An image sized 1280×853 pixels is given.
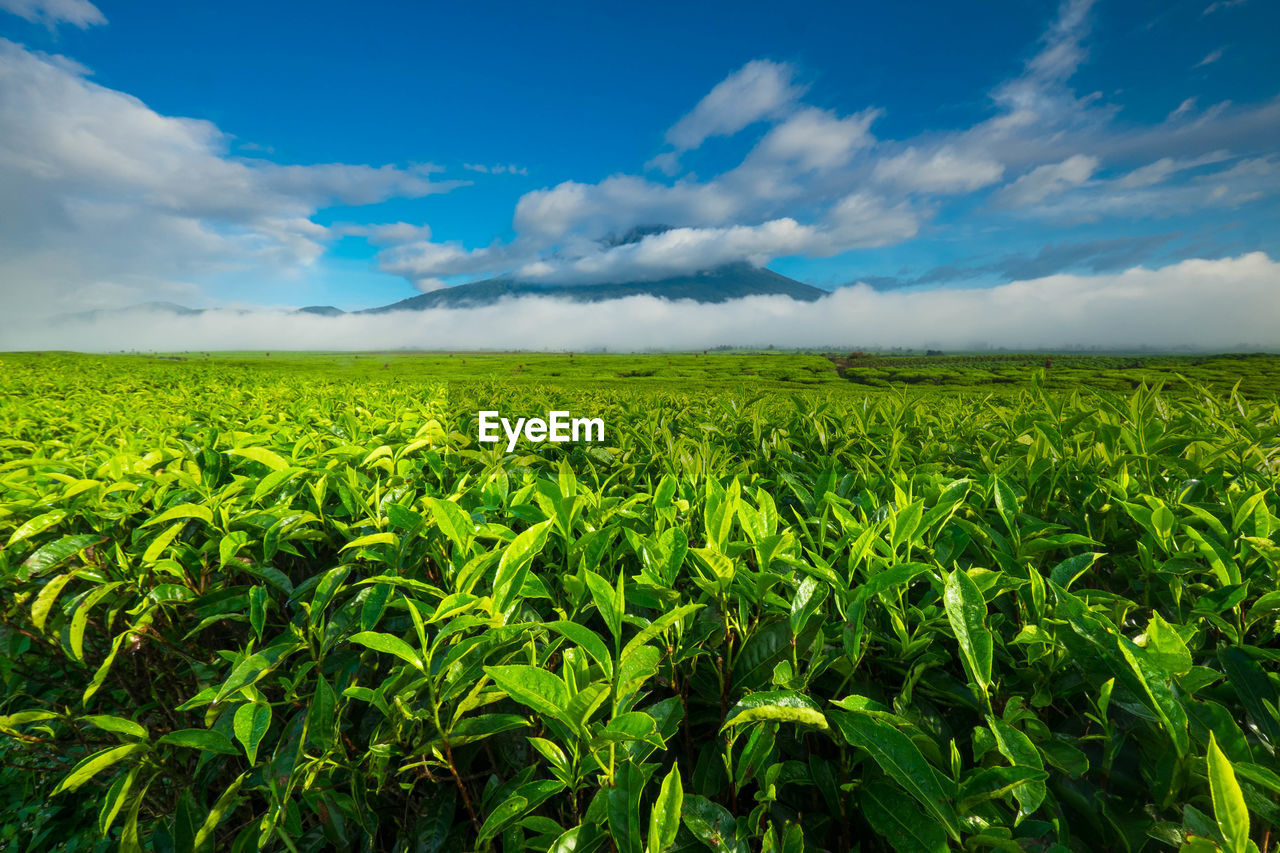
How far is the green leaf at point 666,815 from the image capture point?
758 mm

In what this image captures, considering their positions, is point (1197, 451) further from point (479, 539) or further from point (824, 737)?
point (479, 539)

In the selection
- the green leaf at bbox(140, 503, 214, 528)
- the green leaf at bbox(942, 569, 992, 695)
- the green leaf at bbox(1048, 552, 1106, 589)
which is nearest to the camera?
the green leaf at bbox(942, 569, 992, 695)

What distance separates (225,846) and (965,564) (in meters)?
2.33

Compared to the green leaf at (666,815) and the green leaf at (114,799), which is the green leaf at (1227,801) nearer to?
the green leaf at (666,815)

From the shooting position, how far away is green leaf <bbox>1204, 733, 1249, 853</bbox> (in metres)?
0.62

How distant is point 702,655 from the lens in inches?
46.8

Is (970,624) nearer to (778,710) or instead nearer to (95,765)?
(778,710)

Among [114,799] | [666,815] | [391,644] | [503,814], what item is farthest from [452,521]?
[114,799]

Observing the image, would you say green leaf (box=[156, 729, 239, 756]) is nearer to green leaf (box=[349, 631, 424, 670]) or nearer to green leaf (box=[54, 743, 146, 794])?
green leaf (box=[54, 743, 146, 794])

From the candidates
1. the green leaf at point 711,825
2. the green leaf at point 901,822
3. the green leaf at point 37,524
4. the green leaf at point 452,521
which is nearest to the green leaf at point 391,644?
the green leaf at point 452,521

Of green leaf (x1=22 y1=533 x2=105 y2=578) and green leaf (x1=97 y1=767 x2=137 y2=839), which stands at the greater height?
green leaf (x1=22 y1=533 x2=105 y2=578)

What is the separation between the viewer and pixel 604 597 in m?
1.00

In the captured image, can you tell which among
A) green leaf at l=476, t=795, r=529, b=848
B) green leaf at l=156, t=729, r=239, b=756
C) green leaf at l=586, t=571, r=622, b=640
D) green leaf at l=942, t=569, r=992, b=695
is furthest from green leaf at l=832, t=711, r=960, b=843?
green leaf at l=156, t=729, r=239, b=756

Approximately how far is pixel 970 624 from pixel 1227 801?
0.32m
